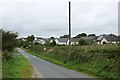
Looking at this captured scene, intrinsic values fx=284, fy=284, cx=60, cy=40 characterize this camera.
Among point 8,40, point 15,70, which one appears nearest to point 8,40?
point 8,40

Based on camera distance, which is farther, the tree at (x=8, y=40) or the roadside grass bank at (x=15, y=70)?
the tree at (x=8, y=40)

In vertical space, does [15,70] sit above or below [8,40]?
below

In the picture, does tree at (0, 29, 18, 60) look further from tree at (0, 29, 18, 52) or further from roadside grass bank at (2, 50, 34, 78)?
roadside grass bank at (2, 50, 34, 78)

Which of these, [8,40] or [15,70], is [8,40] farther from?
[15,70]

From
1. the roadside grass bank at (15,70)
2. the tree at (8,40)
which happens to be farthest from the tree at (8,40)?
the roadside grass bank at (15,70)

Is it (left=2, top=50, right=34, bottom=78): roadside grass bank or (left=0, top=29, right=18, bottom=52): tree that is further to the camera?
(left=0, top=29, right=18, bottom=52): tree

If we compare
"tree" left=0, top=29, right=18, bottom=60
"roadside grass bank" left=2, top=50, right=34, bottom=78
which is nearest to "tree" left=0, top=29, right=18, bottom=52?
"tree" left=0, top=29, right=18, bottom=60

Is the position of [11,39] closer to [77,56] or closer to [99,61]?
[77,56]

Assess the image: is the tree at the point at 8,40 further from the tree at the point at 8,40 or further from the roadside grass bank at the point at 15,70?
the roadside grass bank at the point at 15,70

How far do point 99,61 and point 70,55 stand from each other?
1156 cm

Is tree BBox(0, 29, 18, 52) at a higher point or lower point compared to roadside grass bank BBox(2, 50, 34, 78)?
higher

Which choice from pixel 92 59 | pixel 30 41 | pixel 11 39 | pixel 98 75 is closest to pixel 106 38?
pixel 30 41

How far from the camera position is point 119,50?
917 inches

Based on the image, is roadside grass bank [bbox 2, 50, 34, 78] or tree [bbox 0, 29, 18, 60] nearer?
roadside grass bank [bbox 2, 50, 34, 78]
